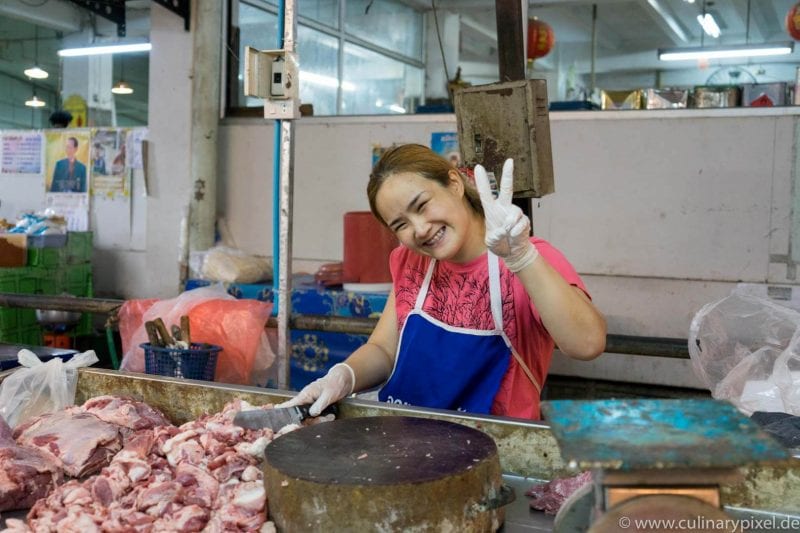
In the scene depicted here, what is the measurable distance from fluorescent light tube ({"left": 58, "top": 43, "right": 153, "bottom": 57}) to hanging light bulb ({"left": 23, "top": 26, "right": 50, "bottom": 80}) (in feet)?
3.78

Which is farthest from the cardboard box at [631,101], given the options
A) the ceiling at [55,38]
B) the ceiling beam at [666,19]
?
the ceiling beam at [666,19]

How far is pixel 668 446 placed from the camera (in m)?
1.03

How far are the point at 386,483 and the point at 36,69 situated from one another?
9652mm

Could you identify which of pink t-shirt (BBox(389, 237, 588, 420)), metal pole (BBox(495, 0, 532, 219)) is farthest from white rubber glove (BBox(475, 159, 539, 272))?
metal pole (BBox(495, 0, 532, 219))

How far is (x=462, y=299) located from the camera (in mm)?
2303

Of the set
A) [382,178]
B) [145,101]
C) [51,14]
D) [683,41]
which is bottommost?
[382,178]

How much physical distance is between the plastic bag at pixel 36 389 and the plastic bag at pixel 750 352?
2.14 meters

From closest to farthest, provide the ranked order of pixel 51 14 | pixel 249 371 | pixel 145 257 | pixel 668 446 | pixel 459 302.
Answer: pixel 668 446 < pixel 459 302 < pixel 249 371 < pixel 145 257 < pixel 51 14

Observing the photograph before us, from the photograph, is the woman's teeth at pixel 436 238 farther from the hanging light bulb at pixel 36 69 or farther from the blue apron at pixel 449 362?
the hanging light bulb at pixel 36 69

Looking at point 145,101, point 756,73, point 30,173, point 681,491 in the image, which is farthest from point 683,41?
point 681,491

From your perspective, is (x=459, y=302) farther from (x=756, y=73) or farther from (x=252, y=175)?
(x=756, y=73)

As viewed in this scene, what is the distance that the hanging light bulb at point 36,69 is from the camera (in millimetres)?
9242

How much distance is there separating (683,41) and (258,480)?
13.6 metres

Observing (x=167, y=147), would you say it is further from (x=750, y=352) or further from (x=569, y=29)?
(x=569, y=29)
